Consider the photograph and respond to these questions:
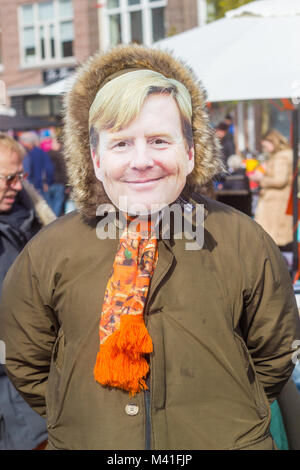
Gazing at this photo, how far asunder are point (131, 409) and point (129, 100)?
0.79m

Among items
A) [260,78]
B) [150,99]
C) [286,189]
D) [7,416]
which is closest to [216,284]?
[150,99]

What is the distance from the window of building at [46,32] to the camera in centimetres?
2005

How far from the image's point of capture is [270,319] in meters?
1.63

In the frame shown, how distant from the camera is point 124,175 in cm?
156

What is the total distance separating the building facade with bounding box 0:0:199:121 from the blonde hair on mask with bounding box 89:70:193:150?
58.2 feet

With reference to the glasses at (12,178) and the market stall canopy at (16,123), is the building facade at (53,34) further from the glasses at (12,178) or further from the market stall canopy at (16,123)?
the glasses at (12,178)

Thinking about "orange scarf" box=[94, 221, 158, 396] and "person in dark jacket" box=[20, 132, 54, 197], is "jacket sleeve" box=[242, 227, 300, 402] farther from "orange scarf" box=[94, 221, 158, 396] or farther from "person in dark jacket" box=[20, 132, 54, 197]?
"person in dark jacket" box=[20, 132, 54, 197]

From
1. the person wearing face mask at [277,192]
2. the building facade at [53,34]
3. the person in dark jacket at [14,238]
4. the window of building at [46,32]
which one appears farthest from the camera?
the window of building at [46,32]

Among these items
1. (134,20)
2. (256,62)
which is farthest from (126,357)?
(134,20)

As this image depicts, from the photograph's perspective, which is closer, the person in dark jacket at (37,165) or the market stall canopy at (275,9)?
the market stall canopy at (275,9)

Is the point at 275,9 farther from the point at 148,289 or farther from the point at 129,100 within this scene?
the point at 148,289

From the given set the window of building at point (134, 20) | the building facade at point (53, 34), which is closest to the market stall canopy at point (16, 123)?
the building facade at point (53, 34)

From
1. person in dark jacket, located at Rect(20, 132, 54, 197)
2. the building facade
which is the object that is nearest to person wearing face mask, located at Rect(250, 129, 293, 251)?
person in dark jacket, located at Rect(20, 132, 54, 197)

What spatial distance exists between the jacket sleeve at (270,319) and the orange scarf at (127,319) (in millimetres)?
293
